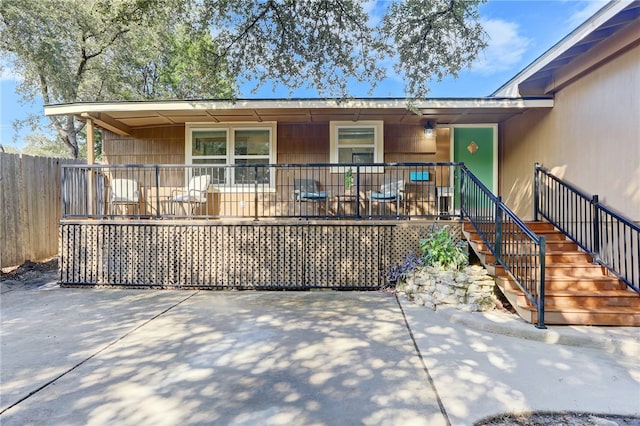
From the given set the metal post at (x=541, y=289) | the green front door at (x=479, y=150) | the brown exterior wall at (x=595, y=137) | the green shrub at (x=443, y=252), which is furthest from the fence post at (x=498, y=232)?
the green front door at (x=479, y=150)

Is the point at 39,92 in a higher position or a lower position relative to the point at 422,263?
higher

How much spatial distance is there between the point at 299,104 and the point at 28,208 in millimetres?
5293

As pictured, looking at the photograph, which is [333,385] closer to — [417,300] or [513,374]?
[513,374]

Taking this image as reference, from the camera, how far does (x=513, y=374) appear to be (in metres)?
2.55

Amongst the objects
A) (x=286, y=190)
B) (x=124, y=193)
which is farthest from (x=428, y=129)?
(x=124, y=193)

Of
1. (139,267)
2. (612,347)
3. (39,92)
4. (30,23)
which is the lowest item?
(612,347)

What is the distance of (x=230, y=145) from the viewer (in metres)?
7.12

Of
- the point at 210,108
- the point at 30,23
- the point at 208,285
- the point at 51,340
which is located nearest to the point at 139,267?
the point at 208,285

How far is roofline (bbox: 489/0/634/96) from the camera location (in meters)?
3.65

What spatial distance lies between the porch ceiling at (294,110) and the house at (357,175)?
0.03 metres

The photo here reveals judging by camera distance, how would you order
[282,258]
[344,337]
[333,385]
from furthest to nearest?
[282,258] → [344,337] → [333,385]

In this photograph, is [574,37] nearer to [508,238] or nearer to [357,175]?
[508,238]

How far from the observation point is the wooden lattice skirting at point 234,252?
516cm

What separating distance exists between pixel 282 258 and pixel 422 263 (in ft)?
6.86
